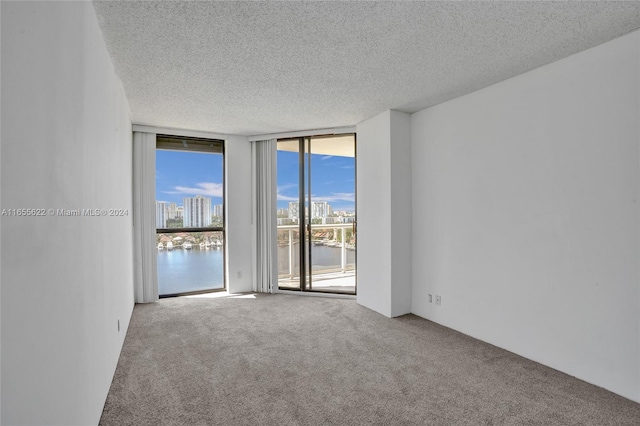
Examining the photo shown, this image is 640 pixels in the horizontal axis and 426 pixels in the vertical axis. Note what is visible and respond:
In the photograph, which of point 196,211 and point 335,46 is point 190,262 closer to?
point 196,211

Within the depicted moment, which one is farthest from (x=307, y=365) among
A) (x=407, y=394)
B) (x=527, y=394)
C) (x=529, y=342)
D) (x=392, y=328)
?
(x=529, y=342)

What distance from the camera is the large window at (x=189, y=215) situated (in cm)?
509

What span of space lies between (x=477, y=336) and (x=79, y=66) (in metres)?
3.75

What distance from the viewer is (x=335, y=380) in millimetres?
2576

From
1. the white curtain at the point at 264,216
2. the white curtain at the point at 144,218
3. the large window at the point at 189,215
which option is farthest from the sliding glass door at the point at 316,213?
the white curtain at the point at 144,218

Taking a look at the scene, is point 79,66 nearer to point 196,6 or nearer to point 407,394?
point 196,6

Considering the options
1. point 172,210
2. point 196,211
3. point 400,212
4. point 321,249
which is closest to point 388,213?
point 400,212

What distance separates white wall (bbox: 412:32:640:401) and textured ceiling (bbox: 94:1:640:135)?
30 centimetres

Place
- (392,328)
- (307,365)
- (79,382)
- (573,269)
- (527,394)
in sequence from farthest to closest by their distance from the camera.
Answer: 1. (392,328)
2. (307,365)
3. (573,269)
4. (527,394)
5. (79,382)

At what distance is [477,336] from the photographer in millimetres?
3375

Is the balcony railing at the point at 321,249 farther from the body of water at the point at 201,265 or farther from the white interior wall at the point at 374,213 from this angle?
the white interior wall at the point at 374,213

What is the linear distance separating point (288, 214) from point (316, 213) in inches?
19.1

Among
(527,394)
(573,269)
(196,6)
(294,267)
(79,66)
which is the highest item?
(196,6)

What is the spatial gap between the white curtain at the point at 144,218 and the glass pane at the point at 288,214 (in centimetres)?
179
